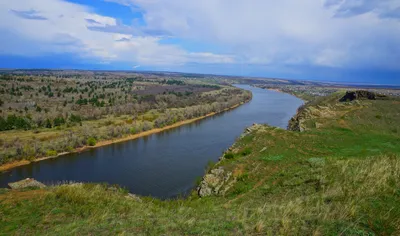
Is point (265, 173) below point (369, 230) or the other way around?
below

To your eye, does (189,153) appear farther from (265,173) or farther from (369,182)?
(369,182)

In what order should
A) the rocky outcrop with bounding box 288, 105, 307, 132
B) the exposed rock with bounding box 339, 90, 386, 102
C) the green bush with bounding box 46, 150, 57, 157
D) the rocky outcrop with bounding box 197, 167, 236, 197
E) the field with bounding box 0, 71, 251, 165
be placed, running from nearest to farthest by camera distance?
the rocky outcrop with bounding box 197, 167, 236, 197 → the rocky outcrop with bounding box 288, 105, 307, 132 → the green bush with bounding box 46, 150, 57, 157 → the field with bounding box 0, 71, 251, 165 → the exposed rock with bounding box 339, 90, 386, 102

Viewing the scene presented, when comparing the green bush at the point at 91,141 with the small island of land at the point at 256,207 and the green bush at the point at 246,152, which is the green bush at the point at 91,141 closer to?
the green bush at the point at 246,152

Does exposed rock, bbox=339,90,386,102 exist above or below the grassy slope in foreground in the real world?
above

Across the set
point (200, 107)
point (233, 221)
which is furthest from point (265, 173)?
point (200, 107)

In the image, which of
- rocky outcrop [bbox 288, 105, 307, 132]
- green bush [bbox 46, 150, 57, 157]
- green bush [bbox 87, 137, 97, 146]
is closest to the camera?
rocky outcrop [bbox 288, 105, 307, 132]

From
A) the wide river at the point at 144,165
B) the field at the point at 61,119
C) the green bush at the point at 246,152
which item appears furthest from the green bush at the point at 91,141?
the green bush at the point at 246,152

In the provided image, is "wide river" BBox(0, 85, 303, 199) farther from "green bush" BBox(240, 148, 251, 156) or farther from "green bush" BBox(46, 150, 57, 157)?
"green bush" BBox(240, 148, 251, 156)

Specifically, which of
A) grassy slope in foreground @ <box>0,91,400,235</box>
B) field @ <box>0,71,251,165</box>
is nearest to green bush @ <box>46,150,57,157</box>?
field @ <box>0,71,251,165</box>

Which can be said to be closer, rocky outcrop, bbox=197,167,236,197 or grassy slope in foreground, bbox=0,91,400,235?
grassy slope in foreground, bbox=0,91,400,235
